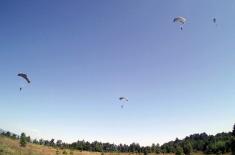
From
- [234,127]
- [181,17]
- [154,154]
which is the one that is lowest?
[154,154]

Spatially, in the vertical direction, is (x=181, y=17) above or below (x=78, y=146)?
above

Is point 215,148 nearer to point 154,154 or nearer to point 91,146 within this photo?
point 154,154

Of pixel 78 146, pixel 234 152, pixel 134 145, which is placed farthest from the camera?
pixel 134 145

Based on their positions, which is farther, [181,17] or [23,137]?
[23,137]

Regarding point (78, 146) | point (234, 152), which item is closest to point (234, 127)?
point (234, 152)

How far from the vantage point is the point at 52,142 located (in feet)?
584

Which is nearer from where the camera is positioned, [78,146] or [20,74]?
[20,74]

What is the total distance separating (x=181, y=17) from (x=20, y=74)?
2229 centimetres

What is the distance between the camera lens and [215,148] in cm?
13175

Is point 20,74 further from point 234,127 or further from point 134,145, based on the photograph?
point 134,145

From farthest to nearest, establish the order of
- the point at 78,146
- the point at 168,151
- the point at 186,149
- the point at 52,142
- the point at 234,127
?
1. the point at 52,142
2. the point at 78,146
3. the point at 168,151
4. the point at 186,149
5. the point at 234,127

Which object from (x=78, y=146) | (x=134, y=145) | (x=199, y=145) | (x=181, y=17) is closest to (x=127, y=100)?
(x=181, y=17)

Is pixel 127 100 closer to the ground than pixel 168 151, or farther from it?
farther from it

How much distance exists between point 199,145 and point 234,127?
90.2 m
